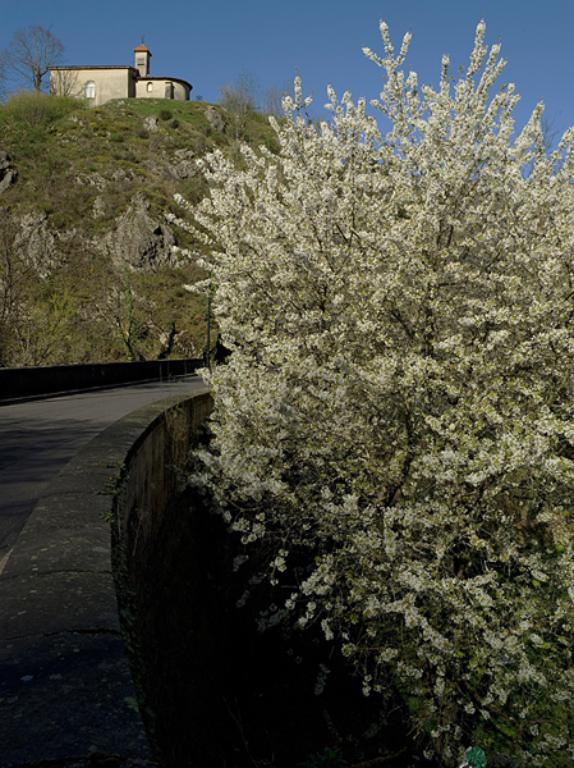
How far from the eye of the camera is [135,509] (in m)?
5.64

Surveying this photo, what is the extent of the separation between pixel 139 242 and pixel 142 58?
82016 millimetres

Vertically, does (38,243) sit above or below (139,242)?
below

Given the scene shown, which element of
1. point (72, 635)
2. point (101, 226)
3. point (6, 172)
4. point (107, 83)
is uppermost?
point (107, 83)

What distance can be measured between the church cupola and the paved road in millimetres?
120596

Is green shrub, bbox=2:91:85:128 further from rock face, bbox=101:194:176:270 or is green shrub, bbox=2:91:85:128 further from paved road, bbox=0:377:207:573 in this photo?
paved road, bbox=0:377:207:573

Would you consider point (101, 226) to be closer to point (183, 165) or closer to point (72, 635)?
point (183, 165)

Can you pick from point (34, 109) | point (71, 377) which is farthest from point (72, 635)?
point (34, 109)

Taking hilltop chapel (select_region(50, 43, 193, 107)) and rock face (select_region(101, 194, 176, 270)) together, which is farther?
hilltop chapel (select_region(50, 43, 193, 107))

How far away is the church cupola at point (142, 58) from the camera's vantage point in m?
126

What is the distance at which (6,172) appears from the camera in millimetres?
67188

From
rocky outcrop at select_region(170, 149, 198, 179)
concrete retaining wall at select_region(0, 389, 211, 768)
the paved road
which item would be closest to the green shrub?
rocky outcrop at select_region(170, 149, 198, 179)

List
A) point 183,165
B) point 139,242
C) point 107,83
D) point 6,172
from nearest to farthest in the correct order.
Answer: point 139,242 < point 6,172 < point 183,165 < point 107,83

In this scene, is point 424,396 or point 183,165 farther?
point 183,165

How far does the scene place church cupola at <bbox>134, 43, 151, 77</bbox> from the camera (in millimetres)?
125900
